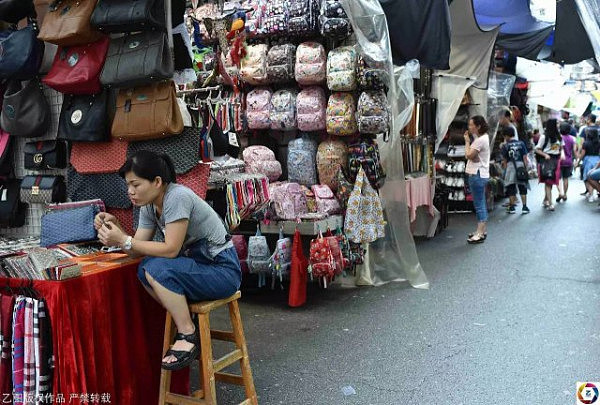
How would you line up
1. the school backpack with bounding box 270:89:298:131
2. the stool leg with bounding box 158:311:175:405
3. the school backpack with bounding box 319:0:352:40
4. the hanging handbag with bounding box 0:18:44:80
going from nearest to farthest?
the stool leg with bounding box 158:311:175:405, the hanging handbag with bounding box 0:18:44:80, the school backpack with bounding box 319:0:352:40, the school backpack with bounding box 270:89:298:131

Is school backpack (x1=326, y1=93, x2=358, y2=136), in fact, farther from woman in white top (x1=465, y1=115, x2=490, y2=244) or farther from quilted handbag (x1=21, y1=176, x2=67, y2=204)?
woman in white top (x1=465, y1=115, x2=490, y2=244)

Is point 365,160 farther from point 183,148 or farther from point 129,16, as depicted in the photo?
point 129,16

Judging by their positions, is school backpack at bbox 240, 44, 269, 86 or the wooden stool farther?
school backpack at bbox 240, 44, 269, 86

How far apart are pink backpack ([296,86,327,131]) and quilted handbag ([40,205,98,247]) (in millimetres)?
2543

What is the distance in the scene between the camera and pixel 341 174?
17.6 ft

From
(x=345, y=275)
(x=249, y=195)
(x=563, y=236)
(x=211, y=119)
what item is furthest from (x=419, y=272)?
(x=563, y=236)

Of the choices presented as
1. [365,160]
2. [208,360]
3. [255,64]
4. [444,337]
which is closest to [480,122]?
[365,160]

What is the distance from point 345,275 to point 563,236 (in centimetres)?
405

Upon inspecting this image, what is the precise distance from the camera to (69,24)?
330 cm

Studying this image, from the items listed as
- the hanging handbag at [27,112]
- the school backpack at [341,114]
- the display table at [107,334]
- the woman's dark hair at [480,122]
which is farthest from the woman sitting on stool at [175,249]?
the woman's dark hair at [480,122]

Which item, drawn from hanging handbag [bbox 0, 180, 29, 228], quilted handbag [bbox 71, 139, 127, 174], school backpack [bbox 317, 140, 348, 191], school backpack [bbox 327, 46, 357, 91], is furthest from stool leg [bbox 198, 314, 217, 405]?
school backpack [bbox 327, 46, 357, 91]

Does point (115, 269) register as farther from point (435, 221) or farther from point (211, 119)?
point (435, 221)

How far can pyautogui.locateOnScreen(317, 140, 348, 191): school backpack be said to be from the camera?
5.36 m

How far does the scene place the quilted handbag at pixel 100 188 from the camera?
355 centimetres
